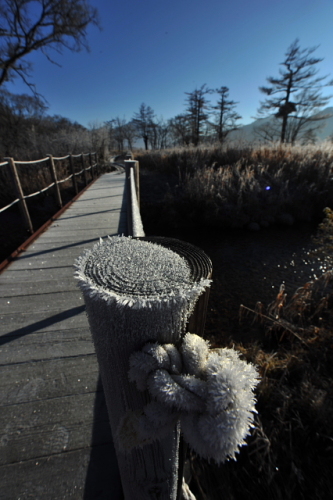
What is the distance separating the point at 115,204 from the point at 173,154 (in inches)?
340

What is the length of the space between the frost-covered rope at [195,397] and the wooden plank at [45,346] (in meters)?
1.32

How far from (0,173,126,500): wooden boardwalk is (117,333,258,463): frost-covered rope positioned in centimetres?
93

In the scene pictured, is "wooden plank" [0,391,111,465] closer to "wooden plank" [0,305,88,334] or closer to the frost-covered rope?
"wooden plank" [0,305,88,334]

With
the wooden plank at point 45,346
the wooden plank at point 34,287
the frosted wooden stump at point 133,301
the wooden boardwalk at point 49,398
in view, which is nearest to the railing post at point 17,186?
the wooden boardwalk at point 49,398

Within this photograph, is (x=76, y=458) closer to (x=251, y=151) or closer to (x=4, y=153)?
(x=251, y=151)

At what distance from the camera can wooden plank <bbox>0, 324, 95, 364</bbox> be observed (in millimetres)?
1675

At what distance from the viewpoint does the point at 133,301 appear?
47cm

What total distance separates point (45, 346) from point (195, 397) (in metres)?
1.67

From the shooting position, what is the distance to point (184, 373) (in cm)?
53

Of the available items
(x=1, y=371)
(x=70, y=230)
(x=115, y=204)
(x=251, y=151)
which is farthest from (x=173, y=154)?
(x=1, y=371)

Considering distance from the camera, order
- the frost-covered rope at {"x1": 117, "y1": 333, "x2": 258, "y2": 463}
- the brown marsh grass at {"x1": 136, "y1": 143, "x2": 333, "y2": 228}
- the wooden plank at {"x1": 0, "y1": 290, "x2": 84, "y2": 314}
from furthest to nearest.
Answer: the brown marsh grass at {"x1": 136, "y1": 143, "x2": 333, "y2": 228}
the wooden plank at {"x1": 0, "y1": 290, "x2": 84, "y2": 314}
the frost-covered rope at {"x1": 117, "y1": 333, "x2": 258, "y2": 463}

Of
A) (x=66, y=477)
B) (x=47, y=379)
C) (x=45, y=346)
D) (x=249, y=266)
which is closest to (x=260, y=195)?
(x=249, y=266)

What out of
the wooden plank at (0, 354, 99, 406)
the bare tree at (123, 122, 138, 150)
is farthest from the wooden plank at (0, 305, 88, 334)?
the bare tree at (123, 122, 138, 150)

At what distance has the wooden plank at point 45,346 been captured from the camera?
1.67 meters
